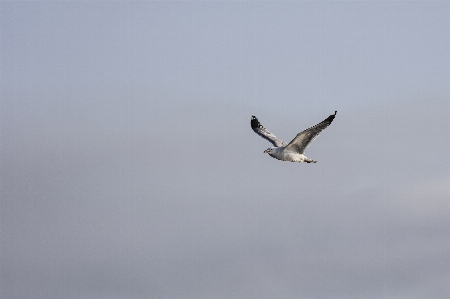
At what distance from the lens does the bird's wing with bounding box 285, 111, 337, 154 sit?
2921 inches

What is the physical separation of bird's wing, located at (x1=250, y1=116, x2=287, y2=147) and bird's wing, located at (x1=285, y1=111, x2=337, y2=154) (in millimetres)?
9557

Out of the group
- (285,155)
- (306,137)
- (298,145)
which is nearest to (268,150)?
(285,155)

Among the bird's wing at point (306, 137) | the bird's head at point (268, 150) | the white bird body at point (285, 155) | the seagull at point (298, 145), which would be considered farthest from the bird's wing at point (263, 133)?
the bird's wing at point (306, 137)

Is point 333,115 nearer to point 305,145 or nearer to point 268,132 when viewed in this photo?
point 305,145

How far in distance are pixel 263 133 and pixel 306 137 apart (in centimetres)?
1815

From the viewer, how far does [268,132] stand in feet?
310

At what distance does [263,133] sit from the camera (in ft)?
310

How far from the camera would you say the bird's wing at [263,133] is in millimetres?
90306

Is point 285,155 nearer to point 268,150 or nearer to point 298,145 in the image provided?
point 298,145

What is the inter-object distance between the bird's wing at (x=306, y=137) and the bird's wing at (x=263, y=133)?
956 cm

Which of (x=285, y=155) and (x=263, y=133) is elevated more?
(x=263, y=133)

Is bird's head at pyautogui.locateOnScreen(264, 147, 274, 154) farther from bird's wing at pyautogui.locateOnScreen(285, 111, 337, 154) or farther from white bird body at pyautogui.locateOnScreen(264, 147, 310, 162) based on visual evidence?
bird's wing at pyautogui.locateOnScreen(285, 111, 337, 154)

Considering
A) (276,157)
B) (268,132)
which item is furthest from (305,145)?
(268,132)

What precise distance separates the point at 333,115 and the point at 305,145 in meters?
6.37
